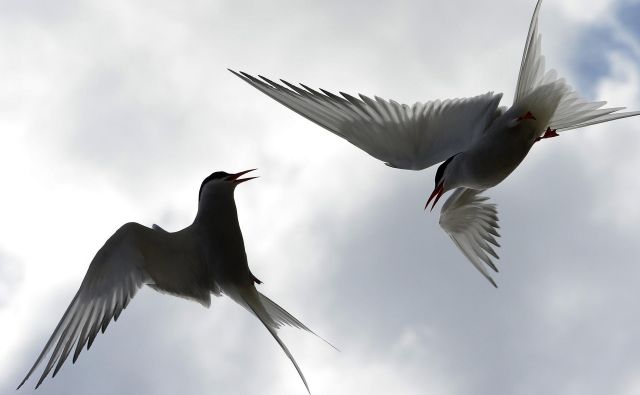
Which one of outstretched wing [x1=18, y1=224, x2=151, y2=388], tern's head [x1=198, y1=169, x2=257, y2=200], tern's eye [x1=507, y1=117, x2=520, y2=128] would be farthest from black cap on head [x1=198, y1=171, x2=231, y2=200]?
tern's eye [x1=507, y1=117, x2=520, y2=128]

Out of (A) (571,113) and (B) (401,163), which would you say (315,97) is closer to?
(B) (401,163)

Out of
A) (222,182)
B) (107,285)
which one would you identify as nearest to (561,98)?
(222,182)

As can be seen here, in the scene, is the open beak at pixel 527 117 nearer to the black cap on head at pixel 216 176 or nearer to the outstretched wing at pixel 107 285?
the black cap on head at pixel 216 176

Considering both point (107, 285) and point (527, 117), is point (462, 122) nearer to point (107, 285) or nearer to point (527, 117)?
point (527, 117)

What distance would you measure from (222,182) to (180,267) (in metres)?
0.43

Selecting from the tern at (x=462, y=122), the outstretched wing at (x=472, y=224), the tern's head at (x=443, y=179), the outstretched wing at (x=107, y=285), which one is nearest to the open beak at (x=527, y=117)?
the tern at (x=462, y=122)

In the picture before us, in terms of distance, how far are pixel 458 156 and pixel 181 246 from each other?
4.60 ft

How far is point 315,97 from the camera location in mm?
4031

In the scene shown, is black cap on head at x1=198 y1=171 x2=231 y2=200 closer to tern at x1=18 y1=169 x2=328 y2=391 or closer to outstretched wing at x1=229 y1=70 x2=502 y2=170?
tern at x1=18 y1=169 x2=328 y2=391

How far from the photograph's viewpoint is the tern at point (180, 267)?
3736 mm

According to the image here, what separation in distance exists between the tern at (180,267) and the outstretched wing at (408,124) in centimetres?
60

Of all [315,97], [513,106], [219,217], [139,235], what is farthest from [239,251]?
[513,106]

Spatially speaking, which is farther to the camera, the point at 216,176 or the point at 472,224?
the point at 472,224

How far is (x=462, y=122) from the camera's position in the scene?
426 cm
